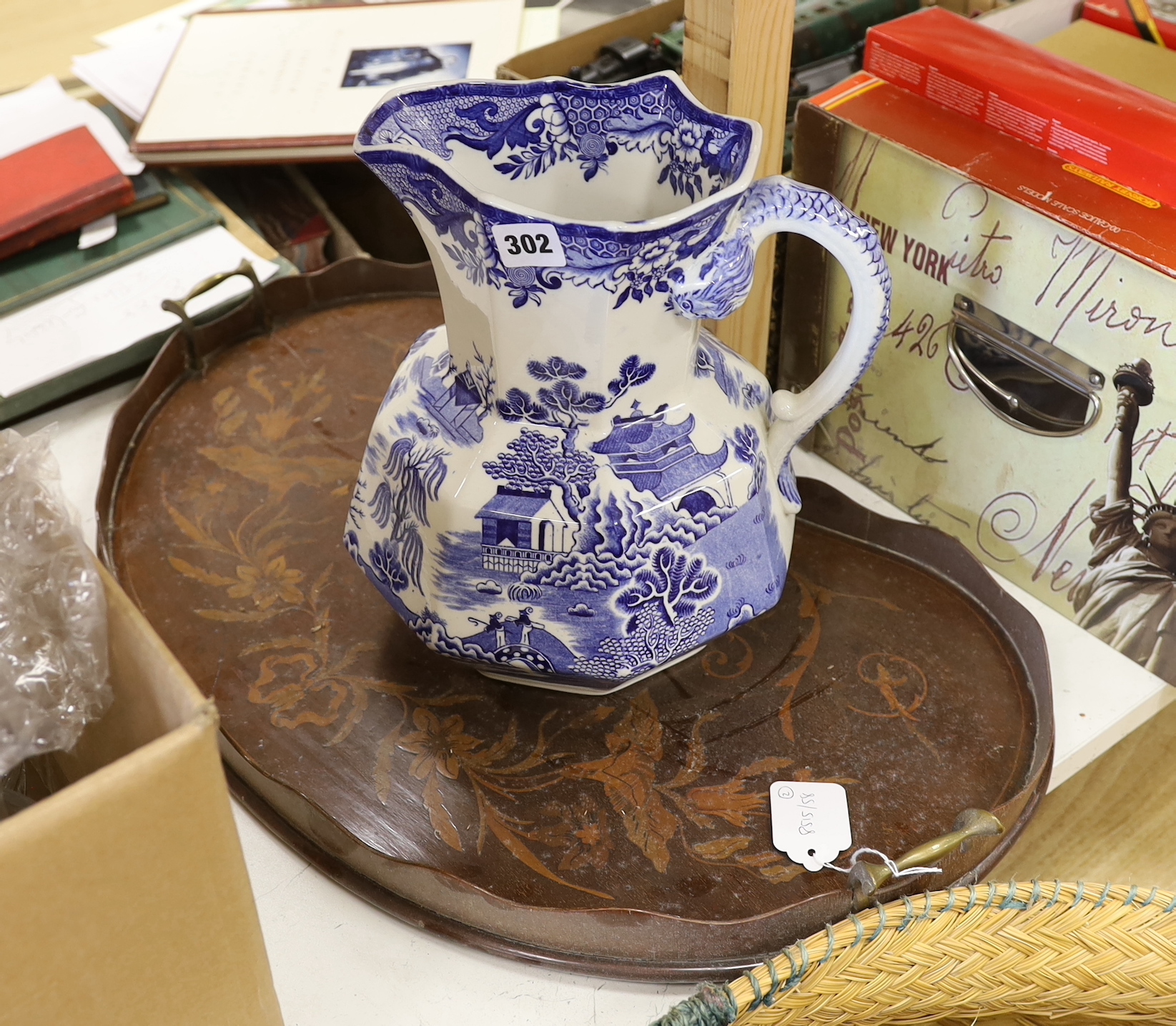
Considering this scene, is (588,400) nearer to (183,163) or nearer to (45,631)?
(45,631)

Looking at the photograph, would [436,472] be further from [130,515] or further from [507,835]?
[130,515]

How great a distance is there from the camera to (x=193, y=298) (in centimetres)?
81

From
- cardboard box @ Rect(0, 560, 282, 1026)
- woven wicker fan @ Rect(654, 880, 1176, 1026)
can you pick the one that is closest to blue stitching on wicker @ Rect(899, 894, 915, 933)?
woven wicker fan @ Rect(654, 880, 1176, 1026)

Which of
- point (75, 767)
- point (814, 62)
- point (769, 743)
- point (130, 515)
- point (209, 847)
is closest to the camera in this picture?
point (209, 847)

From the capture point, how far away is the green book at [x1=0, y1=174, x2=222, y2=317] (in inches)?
34.4

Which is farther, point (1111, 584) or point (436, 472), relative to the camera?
point (1111, 584)

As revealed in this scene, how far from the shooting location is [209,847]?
1.16ft

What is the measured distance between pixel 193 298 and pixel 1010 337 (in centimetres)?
52

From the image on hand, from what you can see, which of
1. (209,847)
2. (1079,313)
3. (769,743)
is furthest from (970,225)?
(209,847)

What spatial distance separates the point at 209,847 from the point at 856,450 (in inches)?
19.9

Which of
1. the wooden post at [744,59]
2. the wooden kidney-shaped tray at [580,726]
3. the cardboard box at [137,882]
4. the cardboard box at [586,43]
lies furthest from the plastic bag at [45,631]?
the cardboard box at [586,43]

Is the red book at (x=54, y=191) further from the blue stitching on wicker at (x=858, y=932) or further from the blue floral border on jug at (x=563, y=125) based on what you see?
the blue stitching on wicker at (x=858, y=932)

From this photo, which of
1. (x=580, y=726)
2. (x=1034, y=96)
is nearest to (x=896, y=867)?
(x=580, y=726)

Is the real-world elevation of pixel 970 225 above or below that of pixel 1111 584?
above
